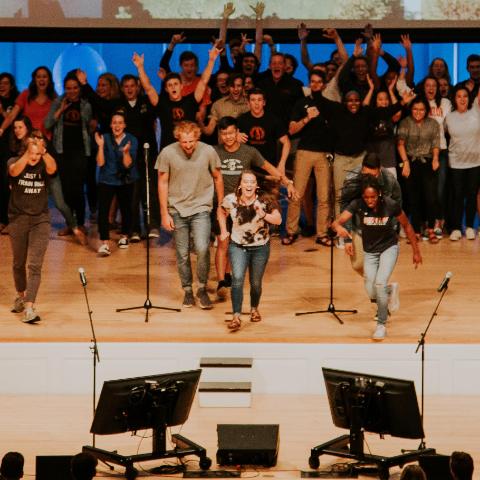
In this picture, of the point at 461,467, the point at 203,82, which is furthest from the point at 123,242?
the point at 461,467

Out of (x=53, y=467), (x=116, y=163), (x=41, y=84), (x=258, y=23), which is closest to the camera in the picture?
(x=53, y=467)

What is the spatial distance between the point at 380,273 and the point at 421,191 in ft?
11.2

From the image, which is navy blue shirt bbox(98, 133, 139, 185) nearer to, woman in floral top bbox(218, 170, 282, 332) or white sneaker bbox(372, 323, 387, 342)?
woman in floral top bbox(218, 170, 282, 332)

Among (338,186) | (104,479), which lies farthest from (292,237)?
(104,479)

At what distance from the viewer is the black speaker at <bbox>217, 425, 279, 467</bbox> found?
7883mm

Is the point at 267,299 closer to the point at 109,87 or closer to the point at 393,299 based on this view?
the point at 393,299

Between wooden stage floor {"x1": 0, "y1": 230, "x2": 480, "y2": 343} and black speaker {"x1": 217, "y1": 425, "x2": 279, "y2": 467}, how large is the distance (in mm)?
1486

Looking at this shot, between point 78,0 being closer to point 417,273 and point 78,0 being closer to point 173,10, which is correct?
point 173,10

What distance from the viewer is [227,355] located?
9.36m

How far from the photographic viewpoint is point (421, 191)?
1259 cm

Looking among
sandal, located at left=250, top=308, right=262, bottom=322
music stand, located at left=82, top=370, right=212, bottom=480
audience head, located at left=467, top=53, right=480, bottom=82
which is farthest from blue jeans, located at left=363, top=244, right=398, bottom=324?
audience head, located at left=467, top=53, right=480, bottom=82

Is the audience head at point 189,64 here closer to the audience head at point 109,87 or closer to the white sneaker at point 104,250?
the audience head at point 109,87

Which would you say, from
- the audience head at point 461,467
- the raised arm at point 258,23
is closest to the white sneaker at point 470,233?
the raised arm at point 258,23

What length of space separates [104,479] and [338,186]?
521cm
